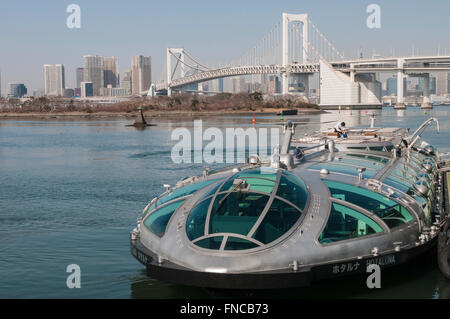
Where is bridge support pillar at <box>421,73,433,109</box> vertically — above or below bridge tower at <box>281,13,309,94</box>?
below

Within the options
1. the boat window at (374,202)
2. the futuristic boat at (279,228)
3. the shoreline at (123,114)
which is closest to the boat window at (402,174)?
the futuristic boat at (279,228)

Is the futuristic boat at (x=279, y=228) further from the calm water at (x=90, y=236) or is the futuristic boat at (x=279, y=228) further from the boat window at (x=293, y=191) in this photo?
the calm water at (x=90, y=236)

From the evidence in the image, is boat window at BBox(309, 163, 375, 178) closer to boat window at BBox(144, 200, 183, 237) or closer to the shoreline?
boat window at BBox(144, 200, 183, 237)

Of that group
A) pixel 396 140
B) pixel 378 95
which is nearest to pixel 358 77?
pixel 378 95

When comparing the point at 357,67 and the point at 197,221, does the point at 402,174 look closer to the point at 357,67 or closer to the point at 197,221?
the point at 197,221

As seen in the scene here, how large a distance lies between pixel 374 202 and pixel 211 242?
2889 mm

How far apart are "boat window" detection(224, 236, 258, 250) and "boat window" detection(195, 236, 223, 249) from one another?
137 mm

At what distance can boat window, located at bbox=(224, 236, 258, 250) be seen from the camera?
867cm

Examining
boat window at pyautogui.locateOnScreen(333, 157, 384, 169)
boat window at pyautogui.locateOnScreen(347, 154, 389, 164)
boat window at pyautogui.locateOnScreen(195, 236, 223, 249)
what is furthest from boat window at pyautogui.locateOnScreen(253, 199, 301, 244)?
boat window at pyautogui.locateOnScreen(347, 154, 389, 164)

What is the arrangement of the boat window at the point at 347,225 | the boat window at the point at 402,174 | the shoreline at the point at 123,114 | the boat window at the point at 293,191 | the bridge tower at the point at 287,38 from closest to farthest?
the boat window at the point at 347,225 → the boat window at the point at 293,191 → the boat window at the point at 402,174 → the shoreline at the point at 123,114 → the bridge tower at the point at 287,38

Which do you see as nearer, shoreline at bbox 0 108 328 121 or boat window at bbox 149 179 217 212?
boat window at bbox 149 179 217 212

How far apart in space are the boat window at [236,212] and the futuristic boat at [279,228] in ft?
0.05

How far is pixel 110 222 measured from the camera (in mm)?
16297

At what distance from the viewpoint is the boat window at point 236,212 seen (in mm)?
8977
